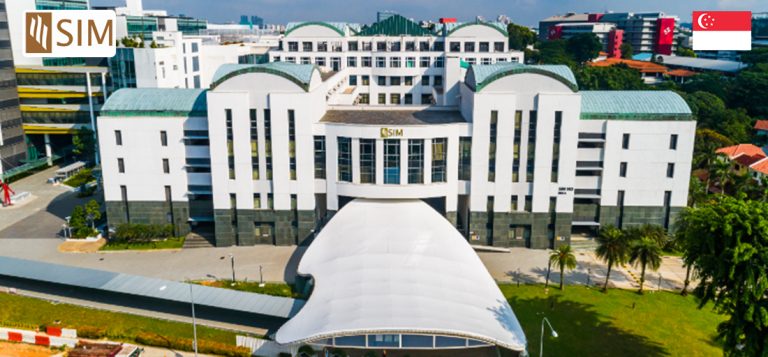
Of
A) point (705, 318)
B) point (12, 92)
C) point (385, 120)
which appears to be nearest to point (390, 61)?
point (385, 120)

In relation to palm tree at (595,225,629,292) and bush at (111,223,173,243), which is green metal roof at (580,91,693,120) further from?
bush at (111,223,173,243)

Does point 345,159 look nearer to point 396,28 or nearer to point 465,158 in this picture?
point 465,158

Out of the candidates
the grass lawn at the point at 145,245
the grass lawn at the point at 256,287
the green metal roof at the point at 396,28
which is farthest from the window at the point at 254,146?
the green metal roof at the point at 396,28

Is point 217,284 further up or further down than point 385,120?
further down

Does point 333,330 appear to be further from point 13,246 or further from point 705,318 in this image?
point 13,246

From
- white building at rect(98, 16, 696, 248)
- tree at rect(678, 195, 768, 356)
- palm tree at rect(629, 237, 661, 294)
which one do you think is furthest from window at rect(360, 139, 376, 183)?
tree at rect(678, 195, 768, 356)
